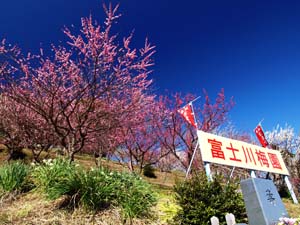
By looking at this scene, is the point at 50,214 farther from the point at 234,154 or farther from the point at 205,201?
the point at 234,154

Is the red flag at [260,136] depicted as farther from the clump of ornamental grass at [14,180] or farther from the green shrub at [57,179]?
the clump of ornamental grass at [14,180]

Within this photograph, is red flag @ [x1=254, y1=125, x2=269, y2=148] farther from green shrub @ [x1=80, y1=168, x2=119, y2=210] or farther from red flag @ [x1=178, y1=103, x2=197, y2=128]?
green shrub @ [x1=80, y1=168, x2=119, y2=210]

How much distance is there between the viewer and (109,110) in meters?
6.74

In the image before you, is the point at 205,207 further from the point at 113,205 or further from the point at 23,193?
the point at 23,193

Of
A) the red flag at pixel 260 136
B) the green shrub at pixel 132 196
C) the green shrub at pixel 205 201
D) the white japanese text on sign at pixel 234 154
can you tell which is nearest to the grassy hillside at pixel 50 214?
the green shrub at pixel 132 196

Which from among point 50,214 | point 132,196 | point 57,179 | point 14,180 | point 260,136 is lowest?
point 50,214

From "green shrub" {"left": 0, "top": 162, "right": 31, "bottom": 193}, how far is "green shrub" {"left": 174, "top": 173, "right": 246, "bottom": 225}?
333 cm

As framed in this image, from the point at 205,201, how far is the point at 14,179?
3951 millimetres

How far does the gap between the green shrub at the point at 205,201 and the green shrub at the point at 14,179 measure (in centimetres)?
333

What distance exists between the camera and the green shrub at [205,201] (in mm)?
4391

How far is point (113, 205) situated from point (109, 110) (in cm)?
293

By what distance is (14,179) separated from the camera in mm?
5102

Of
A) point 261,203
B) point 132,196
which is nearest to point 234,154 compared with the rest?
point 261,203

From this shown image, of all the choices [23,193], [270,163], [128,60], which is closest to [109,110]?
[128,60]
